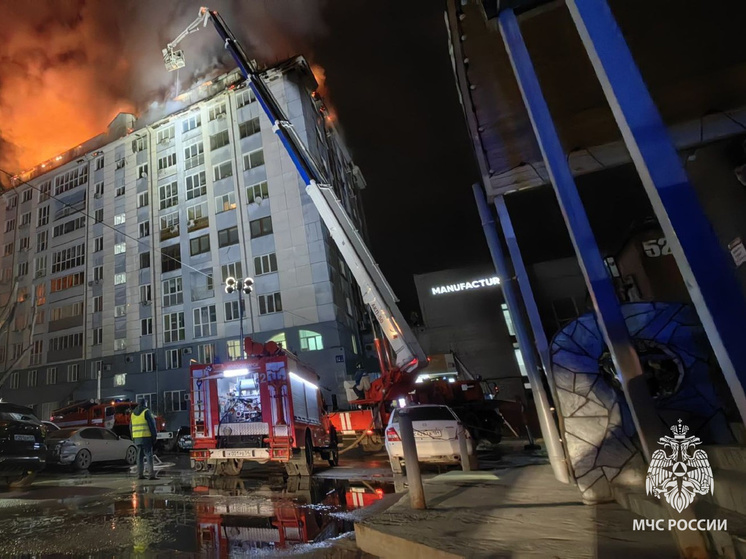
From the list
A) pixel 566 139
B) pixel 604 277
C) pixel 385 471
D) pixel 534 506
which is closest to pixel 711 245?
pixel 604 277

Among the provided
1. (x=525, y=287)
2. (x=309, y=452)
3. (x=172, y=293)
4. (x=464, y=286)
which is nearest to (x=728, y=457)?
(x=525, y=287)

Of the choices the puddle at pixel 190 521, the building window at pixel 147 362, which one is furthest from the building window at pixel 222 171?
the puddle at pixel 190 521

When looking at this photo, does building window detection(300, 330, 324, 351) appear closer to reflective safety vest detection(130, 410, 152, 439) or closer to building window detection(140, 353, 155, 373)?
building window detection(140, 353, 155, 373)

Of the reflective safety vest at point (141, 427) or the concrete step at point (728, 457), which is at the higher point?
the reflective safety vest at point (141, 427)

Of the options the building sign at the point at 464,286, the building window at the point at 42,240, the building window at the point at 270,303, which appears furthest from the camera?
the building window at the point at 42,240

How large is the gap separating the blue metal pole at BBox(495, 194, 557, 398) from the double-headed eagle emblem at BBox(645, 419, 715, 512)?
2.09 meters

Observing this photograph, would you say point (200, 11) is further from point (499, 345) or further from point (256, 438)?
point (499, 345)

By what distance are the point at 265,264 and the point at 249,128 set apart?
12900mm

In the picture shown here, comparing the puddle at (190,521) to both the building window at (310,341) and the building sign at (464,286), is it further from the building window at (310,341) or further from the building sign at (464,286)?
the building sign at (464,286)

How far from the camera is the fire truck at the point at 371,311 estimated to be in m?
10.6

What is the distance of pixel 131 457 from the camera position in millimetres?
13453

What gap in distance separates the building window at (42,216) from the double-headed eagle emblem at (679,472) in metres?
54.5

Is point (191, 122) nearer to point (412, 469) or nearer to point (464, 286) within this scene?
point (464, 286)

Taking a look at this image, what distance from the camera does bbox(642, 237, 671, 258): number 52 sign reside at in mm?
13492
